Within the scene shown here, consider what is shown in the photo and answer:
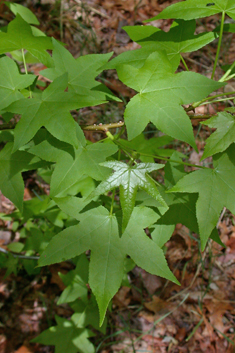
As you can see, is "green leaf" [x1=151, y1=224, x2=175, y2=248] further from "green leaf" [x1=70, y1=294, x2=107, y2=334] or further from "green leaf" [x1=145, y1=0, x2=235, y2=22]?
"green leaf" [x1=70, y1=294, x2=107, y2=334]

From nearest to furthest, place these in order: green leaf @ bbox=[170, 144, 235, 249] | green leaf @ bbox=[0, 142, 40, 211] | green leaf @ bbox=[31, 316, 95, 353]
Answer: green leaf @ bbox=[170, 144, 235, 249] < green leaf @ bbox=[0, 142, 40, 211] < green leaf @ bbox=[31, 316, 95, 353]

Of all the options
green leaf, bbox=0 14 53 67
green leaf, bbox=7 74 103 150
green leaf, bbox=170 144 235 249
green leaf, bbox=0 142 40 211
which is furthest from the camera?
green leaf, bbox=0 14 53 67

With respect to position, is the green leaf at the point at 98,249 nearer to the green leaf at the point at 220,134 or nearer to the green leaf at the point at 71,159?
the green leaf at the point at 71,159

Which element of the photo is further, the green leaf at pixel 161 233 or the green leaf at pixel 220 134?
the green leaf at pixel 161 233

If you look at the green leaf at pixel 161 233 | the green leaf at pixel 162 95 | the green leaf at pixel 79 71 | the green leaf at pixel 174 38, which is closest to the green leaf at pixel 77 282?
the green leaf at pixel 161 233

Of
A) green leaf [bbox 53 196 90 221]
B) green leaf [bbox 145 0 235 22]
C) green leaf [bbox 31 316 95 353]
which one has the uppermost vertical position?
green leaf [bbox 145 0 235 22]

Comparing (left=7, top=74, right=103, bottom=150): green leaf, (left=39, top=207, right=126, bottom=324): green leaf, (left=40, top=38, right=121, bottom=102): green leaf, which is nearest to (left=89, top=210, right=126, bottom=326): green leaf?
(left=39, top=207, right=126, bottom=324): green leaf
